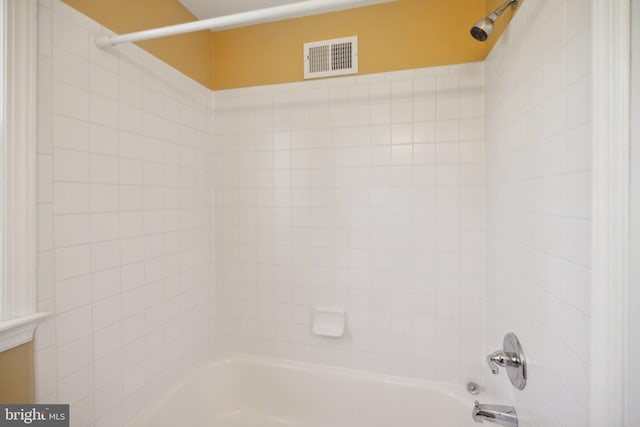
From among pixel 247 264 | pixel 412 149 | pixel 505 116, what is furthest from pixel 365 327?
pixel 505 116

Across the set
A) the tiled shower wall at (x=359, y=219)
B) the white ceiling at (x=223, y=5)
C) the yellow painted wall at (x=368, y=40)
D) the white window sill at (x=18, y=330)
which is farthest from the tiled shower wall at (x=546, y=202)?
the white window sill at (x=18, y=330)

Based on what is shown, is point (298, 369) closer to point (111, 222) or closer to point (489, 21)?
point (111, 222)

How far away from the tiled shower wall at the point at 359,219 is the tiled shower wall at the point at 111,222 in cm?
30

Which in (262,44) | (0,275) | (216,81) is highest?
(262,44)

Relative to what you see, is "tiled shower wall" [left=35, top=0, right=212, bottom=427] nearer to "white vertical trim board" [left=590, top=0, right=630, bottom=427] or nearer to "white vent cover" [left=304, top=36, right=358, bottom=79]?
"white vent cover" [left=304, top=36, right=358, bottom=79]

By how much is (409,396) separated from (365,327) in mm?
423

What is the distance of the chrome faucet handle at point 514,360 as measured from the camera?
38.9 inches

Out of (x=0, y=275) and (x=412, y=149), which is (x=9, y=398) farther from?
(x=412, y=149)

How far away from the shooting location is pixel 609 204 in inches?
22.1

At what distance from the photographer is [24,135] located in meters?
0.88

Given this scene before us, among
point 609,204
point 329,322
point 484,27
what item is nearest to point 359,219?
point 329,322

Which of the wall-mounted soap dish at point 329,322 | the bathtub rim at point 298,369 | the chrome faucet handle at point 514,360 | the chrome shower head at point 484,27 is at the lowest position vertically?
the bathtub rim at point 298,369

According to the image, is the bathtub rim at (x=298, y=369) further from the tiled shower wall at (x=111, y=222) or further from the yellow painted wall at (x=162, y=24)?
the yellow painted wall at (x=162, y=24)

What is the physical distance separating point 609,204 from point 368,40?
1.45 m
